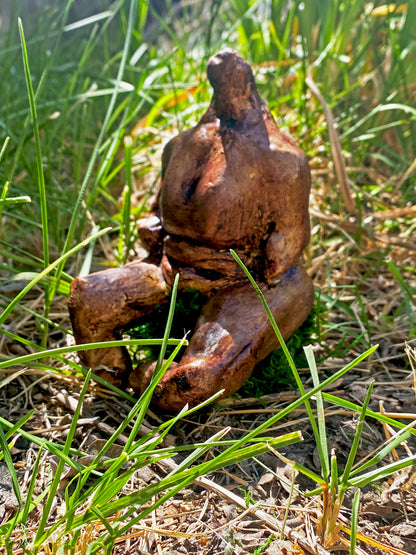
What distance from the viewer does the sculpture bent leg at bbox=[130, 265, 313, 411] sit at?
4.83 feet

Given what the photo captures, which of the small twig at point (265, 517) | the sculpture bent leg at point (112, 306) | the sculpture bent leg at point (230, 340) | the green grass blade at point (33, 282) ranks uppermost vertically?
the green grass blade at point (33, 282)

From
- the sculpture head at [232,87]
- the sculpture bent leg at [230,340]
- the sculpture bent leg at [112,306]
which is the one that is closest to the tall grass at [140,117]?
the sculpture bent leg at [112,306]

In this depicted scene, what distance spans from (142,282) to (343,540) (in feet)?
2.68

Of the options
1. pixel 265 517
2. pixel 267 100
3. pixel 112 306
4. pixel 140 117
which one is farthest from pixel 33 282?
pixel 140 117

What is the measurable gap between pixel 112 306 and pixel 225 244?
1.12ft

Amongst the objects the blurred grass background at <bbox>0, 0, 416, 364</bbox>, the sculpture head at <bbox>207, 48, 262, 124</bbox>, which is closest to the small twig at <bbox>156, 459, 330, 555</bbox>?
the sculpture head at <bbox>207, 48, 262, 124</bbox>

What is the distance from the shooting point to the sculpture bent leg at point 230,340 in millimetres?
1473

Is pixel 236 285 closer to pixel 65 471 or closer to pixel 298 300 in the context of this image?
pixel 298 300

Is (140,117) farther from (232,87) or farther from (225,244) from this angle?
(225,244)

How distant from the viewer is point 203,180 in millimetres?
1595

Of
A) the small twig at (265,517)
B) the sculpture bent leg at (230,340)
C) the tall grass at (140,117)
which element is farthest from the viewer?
the tall grass at (140,117)

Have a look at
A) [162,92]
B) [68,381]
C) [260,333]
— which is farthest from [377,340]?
[162,92]

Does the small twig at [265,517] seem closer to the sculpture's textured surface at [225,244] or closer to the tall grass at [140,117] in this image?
the sculpture's textured surface at [225,244]

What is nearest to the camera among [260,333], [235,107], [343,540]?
[343,540]
